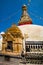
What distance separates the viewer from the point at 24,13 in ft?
95.8

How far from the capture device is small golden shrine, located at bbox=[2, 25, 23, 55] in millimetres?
20469

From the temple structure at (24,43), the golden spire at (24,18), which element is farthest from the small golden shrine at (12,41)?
the golden spire at (24,18)

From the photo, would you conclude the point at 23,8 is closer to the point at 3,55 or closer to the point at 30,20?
the point at 30,20

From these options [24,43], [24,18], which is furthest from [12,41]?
[24,18]

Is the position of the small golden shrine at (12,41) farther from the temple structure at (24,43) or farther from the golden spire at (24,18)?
the golden spire at (24,18)

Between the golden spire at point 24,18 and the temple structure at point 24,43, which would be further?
the golden spire at point 24,18

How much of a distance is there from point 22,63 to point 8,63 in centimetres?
123

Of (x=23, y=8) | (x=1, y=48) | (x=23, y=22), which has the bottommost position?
(x=1, y=48)

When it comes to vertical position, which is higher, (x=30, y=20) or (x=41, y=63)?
(x=30, y=20)

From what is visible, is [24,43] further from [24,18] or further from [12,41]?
[24,18]

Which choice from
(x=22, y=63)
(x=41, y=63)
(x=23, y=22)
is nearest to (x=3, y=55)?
(x=22, y=63)

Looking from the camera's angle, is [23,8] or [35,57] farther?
[23,8]

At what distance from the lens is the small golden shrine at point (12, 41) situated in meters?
20.5

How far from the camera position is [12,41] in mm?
20828
